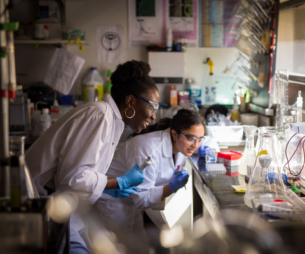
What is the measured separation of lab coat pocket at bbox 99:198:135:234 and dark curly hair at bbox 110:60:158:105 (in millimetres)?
685

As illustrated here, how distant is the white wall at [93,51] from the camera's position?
335 cm

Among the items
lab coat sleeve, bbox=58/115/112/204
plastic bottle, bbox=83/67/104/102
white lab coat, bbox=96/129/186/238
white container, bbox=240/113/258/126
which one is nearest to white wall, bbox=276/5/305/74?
white container, bbox=240/113/258/126

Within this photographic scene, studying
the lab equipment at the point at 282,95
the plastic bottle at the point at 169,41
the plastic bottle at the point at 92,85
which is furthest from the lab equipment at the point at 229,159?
the plastic bottle at the point at 92,85

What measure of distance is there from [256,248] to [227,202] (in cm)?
76

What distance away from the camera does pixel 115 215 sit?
2.00 metres

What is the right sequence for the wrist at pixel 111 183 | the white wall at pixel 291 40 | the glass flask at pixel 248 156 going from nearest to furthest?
the wrist at pixel 111 183 < the glass flask at pixel 248 156 < the white wall at pixel 291 40

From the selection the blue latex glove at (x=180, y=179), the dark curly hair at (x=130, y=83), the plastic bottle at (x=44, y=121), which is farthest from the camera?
the plastic bottle at (x=44, y=121)

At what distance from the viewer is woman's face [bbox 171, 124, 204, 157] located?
2.02 meters

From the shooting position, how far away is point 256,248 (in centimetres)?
63

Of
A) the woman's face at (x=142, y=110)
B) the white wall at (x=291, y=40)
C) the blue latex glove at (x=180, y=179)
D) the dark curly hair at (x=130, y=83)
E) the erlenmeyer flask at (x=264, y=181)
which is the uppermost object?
the white wall at (x=291, y=40)

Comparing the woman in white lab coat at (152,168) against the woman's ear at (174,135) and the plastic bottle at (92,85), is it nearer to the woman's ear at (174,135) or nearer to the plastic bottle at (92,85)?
the woman's ear at (174,135)

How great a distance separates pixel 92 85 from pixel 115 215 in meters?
1.70

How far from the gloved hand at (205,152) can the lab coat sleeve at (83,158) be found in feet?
2.90

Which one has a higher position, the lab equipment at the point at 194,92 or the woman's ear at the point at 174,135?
the lab equipment at the point at 194,92
